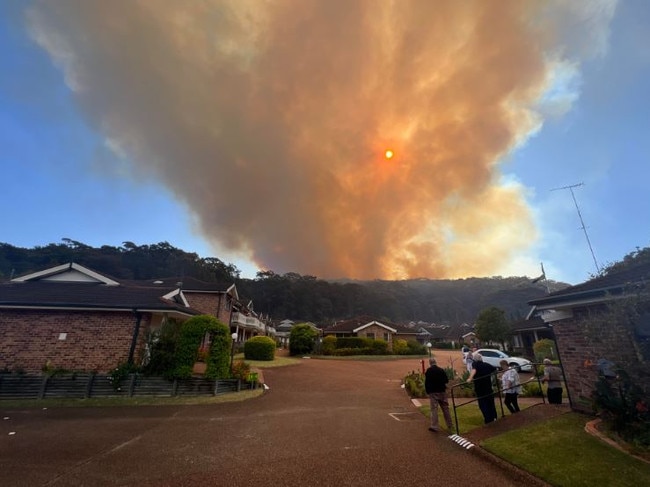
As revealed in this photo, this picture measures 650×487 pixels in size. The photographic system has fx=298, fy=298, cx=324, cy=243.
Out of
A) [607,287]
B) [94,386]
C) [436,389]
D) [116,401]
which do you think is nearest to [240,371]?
[116,401]

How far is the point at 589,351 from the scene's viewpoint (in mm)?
7199

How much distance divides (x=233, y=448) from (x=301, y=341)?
1146 inches

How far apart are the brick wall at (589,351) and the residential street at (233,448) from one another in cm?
288

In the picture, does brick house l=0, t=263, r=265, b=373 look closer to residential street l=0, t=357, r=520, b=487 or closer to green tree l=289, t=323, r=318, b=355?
residential street l=0, t=357, r=520, b=487

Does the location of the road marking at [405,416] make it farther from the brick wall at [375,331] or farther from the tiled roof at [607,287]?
the brick wall at [375,331]

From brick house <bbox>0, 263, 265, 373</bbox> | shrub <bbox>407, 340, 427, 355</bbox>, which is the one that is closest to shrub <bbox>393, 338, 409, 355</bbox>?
shrub <bbox>407, 340, 427, 355</bbox>

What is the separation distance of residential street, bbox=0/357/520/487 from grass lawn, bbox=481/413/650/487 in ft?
1.78

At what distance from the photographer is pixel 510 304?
110 metres

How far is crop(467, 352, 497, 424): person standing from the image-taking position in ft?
25.3

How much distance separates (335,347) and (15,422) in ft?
99.0

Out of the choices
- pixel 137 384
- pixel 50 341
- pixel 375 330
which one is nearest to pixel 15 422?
pixel 137 384

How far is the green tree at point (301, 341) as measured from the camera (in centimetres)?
3434

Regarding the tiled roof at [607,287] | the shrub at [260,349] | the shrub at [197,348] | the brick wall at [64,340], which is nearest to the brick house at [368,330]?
the shrub at [260,349]

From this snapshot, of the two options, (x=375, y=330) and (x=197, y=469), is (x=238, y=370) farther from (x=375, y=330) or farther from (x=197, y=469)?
(x=375, y=330)
